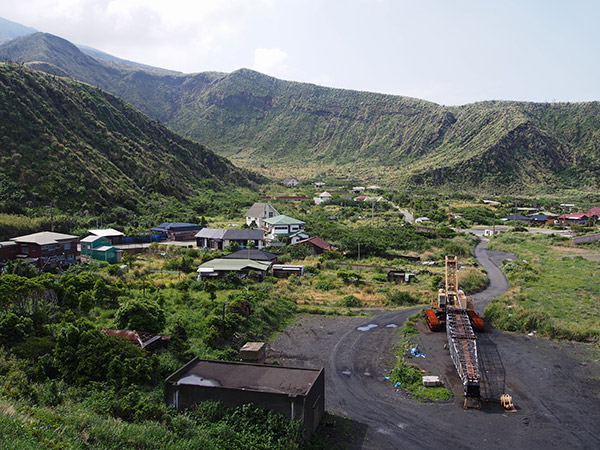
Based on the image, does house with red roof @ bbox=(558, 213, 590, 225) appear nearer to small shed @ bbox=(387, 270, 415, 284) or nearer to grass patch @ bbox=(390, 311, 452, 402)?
small shed @ bbox=(387, 270, 415, 284)

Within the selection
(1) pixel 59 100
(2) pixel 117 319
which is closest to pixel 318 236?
(2) pixel 117 319

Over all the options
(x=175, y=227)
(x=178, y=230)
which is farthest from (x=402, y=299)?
(x=175, y=227)

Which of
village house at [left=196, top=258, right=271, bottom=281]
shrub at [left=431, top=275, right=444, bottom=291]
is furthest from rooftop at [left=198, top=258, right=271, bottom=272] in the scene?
shrub at [left=431, top=275, right=444, bottom=291]

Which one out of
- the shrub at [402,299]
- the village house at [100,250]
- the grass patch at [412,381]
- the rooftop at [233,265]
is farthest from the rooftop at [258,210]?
the grass patch at [412,381]

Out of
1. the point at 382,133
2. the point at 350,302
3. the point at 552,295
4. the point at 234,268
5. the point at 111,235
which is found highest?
the point at 382,133

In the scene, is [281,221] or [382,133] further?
[382,133]

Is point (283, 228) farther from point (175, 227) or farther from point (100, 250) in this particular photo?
point (100, 250)

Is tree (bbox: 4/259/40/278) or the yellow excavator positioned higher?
tree (bbox: 4/259/40/278)

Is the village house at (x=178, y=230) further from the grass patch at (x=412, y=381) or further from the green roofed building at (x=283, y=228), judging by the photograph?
the grass patch at (x=412, y=381)
